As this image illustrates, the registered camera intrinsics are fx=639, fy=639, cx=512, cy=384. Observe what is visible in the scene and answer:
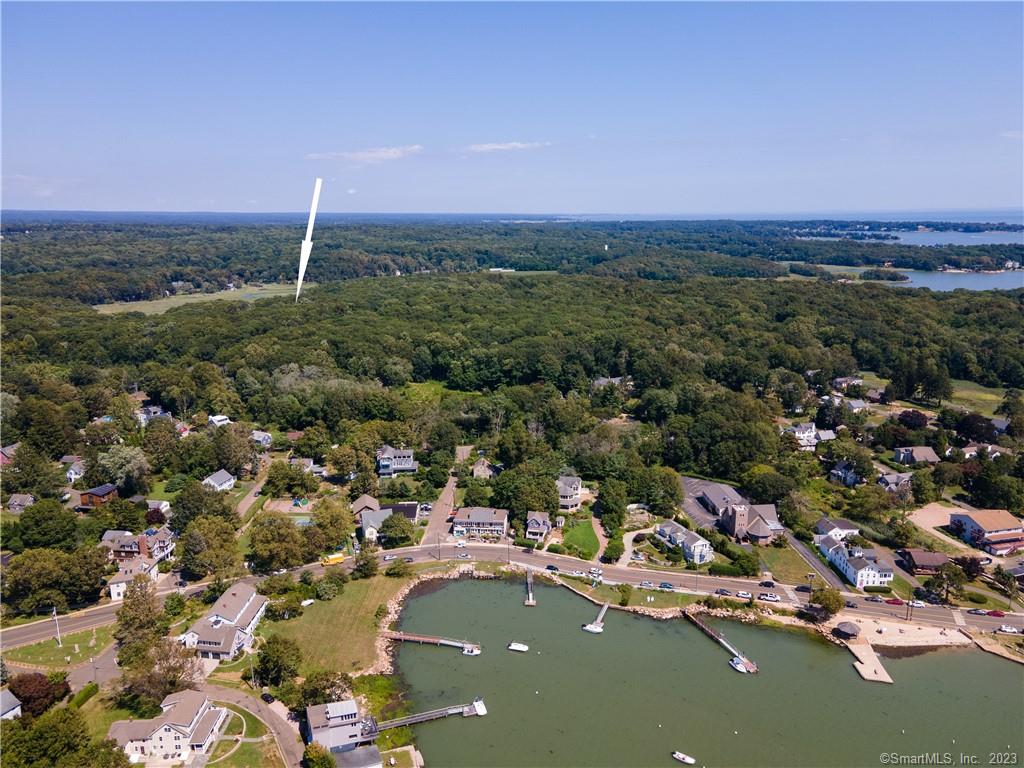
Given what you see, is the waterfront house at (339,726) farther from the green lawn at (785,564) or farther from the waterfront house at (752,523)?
the waterfront house at (752,523)

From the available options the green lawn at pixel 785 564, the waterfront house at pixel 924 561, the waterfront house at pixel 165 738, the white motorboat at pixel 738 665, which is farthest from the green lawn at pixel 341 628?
the waterfront house at pixel 924 561

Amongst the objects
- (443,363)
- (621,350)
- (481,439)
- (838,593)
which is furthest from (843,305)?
(838,593)

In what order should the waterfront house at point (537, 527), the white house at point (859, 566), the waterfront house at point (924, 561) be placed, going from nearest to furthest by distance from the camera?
1. the white house at point (859, 566)
2. the waterfront house at point (924, 561)
3. the waterfront house at point (537, 527)

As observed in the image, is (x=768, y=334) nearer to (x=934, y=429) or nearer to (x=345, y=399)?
(x=934, y=429)

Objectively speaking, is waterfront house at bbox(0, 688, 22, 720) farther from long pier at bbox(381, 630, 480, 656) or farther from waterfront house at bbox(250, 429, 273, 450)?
waterfront house at bbox(250, 429, 273, 450)

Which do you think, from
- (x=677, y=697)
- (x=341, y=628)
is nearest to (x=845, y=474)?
(x=677, y=697)

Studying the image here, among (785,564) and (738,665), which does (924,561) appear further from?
(738,665)
